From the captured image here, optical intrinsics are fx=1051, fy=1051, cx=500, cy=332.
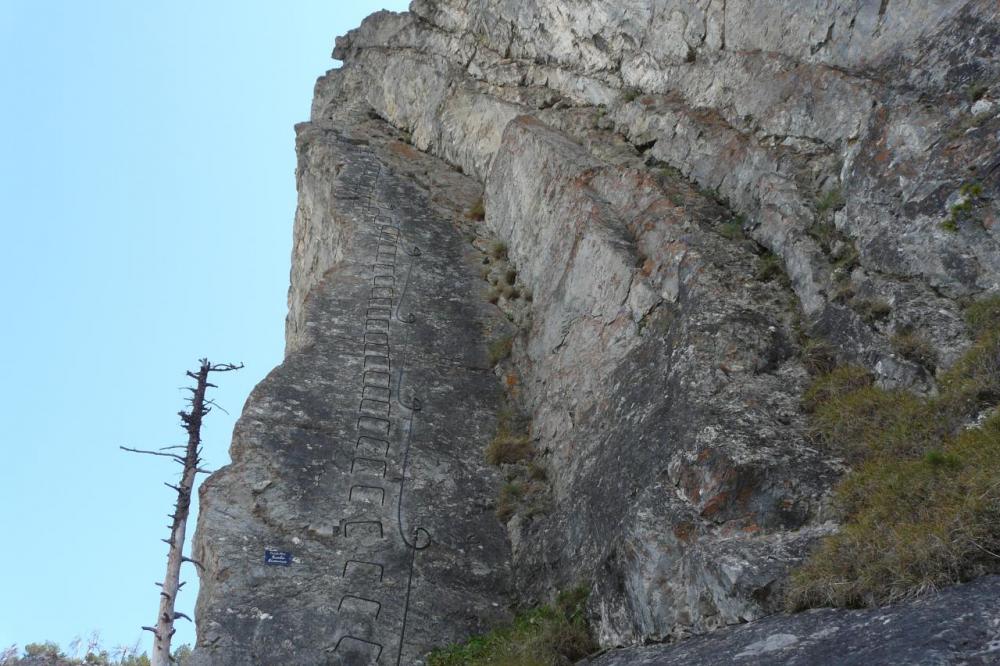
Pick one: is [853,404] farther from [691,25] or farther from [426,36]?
[426,36]

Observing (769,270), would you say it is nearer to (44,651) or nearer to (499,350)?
(499,350)

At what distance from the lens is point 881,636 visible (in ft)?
23.5

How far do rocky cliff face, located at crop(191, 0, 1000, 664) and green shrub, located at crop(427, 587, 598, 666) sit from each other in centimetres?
29

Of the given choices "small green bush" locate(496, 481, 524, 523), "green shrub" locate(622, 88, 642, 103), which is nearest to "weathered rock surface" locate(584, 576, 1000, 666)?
"small green bush" locate(496, 481, 524, 523)

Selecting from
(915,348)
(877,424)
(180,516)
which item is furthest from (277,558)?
(915,348)

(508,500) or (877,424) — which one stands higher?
(508,500)

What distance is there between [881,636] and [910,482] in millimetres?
2022

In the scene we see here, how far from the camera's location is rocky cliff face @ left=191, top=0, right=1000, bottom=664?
419 inches

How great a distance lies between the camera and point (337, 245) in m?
21.7

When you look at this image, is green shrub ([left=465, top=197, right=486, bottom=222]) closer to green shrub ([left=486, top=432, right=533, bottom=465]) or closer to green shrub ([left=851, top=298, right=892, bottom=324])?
green shrub ([left=486, top=432, right=533, bottom=465])

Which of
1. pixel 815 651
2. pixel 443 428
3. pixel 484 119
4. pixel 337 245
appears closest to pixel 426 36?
pixel 484 119

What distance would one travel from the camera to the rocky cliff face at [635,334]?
34.9 feet

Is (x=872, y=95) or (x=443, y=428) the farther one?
(x=443, y=428)

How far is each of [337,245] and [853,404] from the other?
43.7 feet
